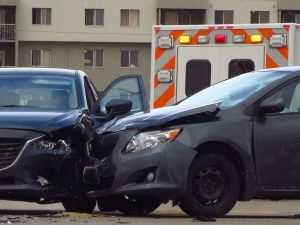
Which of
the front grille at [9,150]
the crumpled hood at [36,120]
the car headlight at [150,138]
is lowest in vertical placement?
the front grille at [9,150]

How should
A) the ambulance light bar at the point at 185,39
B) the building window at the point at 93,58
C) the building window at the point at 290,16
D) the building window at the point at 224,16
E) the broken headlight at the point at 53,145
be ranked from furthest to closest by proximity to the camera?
the building window at the point at 290,16 < the building window at the point at 93,58 < the building window at the point at 224,16 < the ambulance light bar at the point at 185,39 < the broken headlight at the point at 53,145

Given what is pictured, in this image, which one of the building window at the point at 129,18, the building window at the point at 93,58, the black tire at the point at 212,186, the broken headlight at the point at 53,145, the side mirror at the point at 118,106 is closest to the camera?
the black tire at the point at 212,186

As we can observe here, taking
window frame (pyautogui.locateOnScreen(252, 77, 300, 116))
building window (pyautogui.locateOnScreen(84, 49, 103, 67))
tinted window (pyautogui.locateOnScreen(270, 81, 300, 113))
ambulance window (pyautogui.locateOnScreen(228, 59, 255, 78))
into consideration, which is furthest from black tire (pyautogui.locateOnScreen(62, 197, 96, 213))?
building window (pyautogui.locateOnScreen(84, 49, 103, 67))

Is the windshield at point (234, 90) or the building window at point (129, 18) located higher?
the building window at point (129, 18)

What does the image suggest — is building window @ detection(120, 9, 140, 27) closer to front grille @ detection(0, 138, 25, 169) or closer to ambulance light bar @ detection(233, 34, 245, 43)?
ambulance light bar @ detection(233, 34, 245, 43)

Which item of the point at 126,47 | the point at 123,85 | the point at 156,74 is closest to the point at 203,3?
the point at 126,47

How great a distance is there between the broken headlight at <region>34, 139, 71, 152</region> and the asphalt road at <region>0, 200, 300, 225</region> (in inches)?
26.7

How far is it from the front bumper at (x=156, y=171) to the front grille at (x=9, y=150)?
0.96m

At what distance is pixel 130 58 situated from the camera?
55625 mm

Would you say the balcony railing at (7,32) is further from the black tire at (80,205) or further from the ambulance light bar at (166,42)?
the black tire at (80,205)

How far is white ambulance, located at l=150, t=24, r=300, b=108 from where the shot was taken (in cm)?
1267

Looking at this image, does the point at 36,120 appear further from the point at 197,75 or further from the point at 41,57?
the point at 41,57

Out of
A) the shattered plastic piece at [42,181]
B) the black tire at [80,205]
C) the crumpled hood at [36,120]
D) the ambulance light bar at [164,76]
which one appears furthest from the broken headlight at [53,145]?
the ambulance light bar at [164,76]

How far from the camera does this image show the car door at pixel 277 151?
8.06 meters
